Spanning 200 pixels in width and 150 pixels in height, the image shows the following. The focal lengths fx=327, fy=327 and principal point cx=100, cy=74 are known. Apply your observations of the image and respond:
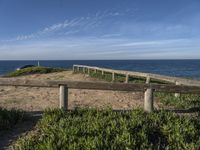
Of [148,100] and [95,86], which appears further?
[148,100]

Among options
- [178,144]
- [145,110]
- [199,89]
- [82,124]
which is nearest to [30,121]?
Result: [82,124]

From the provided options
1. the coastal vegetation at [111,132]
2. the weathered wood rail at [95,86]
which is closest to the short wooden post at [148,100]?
the weathered wood rail at [95,86]

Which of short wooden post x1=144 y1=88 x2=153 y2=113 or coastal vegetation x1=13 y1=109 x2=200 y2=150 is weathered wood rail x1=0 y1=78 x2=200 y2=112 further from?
coastal vegetation x1=13 y1=109 x2=200 y2=150

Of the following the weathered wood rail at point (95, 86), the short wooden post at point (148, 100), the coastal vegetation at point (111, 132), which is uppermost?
the weathered wood rail at point (95, 86)

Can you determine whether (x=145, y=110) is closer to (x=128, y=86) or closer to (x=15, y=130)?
(x=128, y=86)

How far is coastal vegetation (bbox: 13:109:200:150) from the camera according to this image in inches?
233

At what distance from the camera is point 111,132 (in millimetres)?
6523

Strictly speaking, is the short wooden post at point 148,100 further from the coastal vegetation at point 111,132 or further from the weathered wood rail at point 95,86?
the coastal vegetation at point 111,132

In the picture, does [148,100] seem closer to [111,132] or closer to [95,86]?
[95,86]

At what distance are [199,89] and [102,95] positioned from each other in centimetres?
545

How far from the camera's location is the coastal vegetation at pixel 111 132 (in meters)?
5.91

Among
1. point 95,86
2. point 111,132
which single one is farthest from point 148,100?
point 111,132

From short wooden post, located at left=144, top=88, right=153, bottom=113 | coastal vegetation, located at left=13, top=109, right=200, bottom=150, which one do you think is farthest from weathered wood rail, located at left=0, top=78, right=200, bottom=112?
coastal vegetation, located at left=13, top=109, right=200, bottom=150

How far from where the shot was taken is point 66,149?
5746mm
